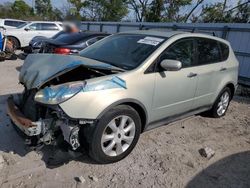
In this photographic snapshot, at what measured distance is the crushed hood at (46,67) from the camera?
3.27 m

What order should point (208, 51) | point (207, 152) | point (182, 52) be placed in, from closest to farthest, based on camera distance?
1. point (207, 152)
2. point (182, 52)
3. point (208, 51)

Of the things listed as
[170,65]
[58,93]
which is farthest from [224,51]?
[58,93]

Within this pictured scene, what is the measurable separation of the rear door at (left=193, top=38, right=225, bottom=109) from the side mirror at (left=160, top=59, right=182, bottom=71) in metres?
0.82

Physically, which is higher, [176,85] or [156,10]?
[156,10]

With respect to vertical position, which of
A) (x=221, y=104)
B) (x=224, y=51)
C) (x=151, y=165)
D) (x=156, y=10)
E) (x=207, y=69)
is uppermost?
(x=156, y=10)

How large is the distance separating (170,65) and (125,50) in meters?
0.80

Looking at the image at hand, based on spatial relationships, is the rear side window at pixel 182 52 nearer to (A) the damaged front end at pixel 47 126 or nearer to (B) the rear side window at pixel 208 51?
(B) the rear side window at pixel 208 51

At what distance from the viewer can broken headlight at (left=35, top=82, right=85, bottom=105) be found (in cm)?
300

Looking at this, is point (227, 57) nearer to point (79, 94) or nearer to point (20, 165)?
point (79, 94)

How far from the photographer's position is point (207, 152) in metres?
3.95

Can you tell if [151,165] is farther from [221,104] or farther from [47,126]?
[221,104]

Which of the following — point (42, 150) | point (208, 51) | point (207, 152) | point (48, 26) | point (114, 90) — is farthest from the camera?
point (48, 26)

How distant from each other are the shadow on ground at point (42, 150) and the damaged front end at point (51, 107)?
0.48 feet

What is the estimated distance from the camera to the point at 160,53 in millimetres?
3814
